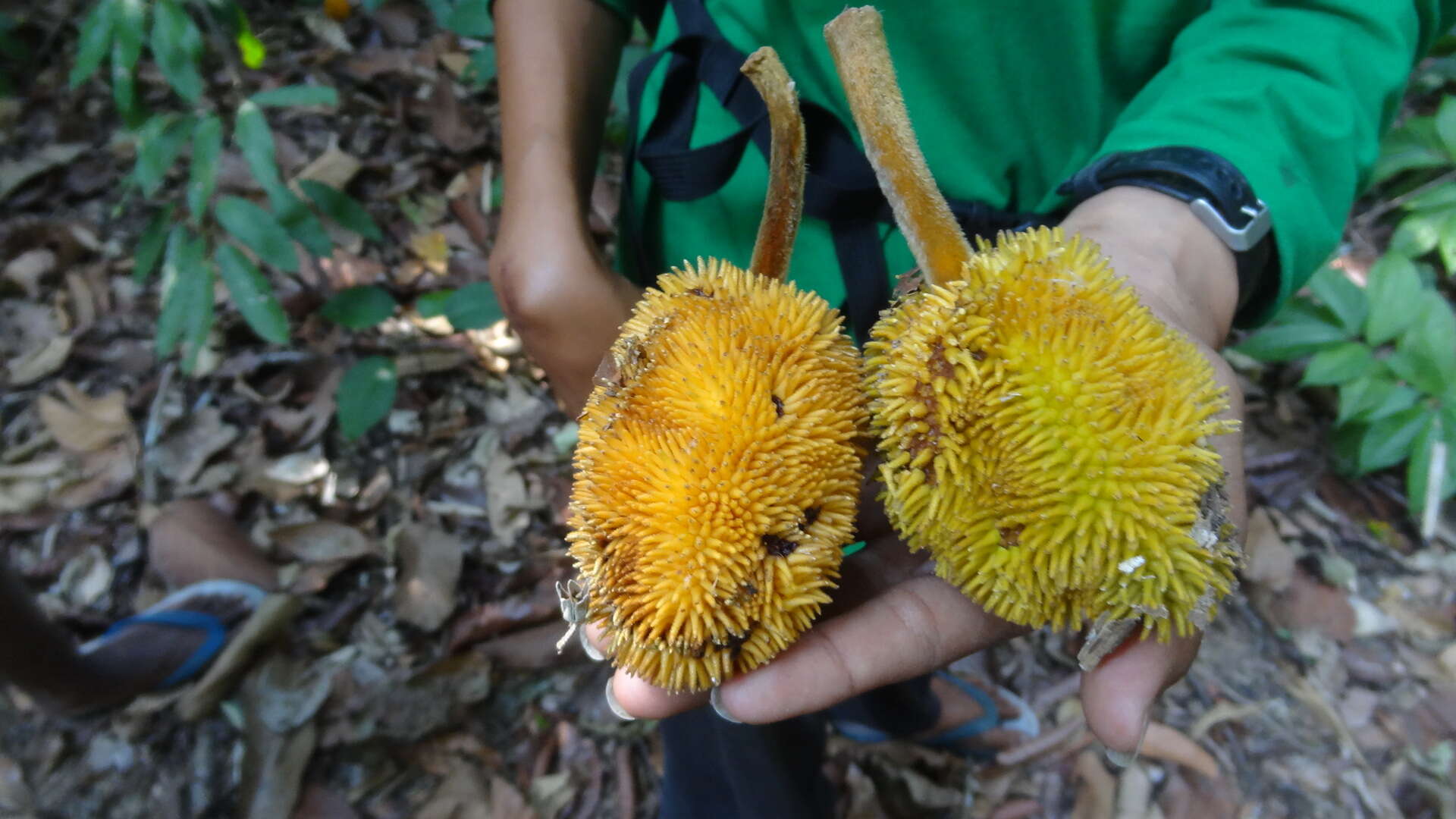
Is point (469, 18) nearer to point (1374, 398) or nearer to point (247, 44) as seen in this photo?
point (247, 44)

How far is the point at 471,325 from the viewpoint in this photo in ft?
7.66

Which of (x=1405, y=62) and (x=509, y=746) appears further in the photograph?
(x=509, y=746)

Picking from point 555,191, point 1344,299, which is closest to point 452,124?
point 555,191

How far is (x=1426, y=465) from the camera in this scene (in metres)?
2.55

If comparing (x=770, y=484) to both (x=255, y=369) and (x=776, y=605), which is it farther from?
(x=255, y=369)

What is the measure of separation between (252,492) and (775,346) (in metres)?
2.29

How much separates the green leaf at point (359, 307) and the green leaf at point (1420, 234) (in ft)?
11.2

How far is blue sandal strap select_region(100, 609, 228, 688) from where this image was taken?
7.73ft

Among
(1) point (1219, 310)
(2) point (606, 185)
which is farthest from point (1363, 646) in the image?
(2) point (606, 185)

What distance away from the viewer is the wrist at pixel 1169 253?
4.75 feet

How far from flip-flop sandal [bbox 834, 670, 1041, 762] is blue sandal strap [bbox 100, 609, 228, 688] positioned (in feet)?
6.30

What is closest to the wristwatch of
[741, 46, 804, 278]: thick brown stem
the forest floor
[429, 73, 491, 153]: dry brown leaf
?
[741, 46, 804, 278]: thick brown stem

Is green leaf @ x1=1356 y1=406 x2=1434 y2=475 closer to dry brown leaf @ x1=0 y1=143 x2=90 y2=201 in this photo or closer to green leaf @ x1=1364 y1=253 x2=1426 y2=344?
green leaf @ x1=1364 y1=253 x2=1426 y2=344

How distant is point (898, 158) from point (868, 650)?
785 mm
